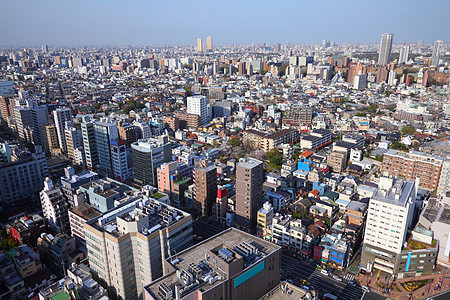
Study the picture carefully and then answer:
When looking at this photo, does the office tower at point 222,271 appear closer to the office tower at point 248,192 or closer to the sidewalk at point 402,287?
the office tower at point 248,192

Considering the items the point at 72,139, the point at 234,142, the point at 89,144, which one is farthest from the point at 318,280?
the point at 72,139

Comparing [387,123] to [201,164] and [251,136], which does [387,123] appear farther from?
[201,164]

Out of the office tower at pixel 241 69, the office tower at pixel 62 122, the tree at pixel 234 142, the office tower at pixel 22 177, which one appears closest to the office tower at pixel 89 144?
the office tower at pixel 22 177

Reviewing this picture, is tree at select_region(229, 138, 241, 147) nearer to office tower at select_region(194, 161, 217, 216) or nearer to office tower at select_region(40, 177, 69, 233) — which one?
office tower at select_region(194, 161, 217, 216)

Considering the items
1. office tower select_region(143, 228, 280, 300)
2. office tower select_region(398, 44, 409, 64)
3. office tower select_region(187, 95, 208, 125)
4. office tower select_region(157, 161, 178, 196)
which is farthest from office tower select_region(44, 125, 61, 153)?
office tower select_region(398, 44, 409, 64)

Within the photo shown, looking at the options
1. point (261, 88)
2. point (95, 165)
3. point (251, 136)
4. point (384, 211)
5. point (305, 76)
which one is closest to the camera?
point (384, 211)

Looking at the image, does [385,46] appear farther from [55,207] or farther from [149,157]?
[55,207]

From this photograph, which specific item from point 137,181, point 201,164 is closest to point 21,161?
point 137,181
